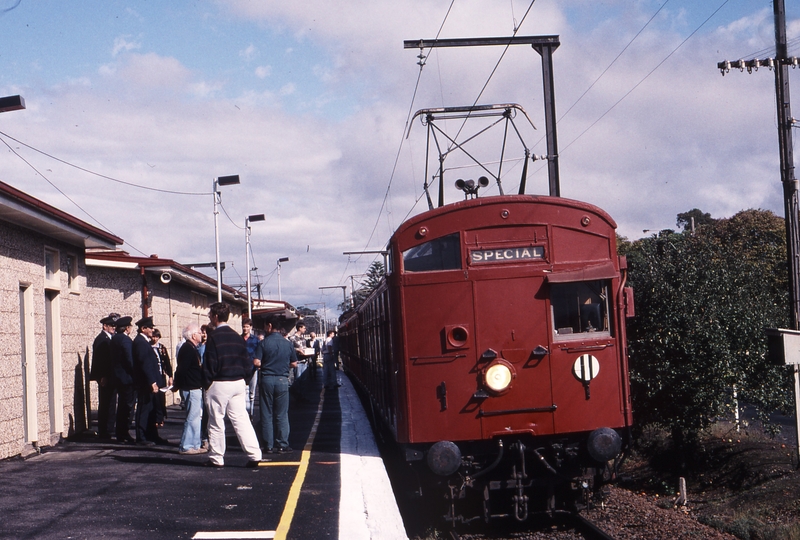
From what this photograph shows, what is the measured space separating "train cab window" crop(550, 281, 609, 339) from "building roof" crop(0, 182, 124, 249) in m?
5.85

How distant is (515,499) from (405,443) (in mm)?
1209

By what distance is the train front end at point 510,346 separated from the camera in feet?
27.9

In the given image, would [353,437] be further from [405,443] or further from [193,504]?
[193,504]

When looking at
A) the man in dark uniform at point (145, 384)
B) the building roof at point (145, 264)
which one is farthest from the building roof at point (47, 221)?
the building roof at point (145, 264)

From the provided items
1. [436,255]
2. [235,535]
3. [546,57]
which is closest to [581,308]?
[436,255]

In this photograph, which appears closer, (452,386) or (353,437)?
(452,386)

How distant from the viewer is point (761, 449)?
17562 millimetres

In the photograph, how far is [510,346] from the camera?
337 inches

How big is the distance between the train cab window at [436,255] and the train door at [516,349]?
38 centimetres

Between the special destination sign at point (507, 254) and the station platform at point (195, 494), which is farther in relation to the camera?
the special destination sign at point (507, 254)

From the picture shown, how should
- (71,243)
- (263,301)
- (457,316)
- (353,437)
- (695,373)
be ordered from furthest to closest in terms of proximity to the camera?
1. (263,301)
2. (695,373)
3. (71,243)
4. (353,437)
5. (457,316)

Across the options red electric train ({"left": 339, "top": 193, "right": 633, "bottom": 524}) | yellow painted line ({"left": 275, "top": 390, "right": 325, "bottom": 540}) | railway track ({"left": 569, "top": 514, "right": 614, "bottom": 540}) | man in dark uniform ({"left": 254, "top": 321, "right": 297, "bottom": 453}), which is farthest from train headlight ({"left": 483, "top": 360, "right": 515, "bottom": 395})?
man in dark uniform ({"left": 254, "top": 321, "right": 297, "bottom": 453})

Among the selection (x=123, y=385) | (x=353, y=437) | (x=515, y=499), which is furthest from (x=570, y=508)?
(x=123, y=385)

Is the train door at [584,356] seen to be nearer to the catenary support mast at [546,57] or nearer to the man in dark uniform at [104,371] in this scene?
the catenary support mast at [546,57]
